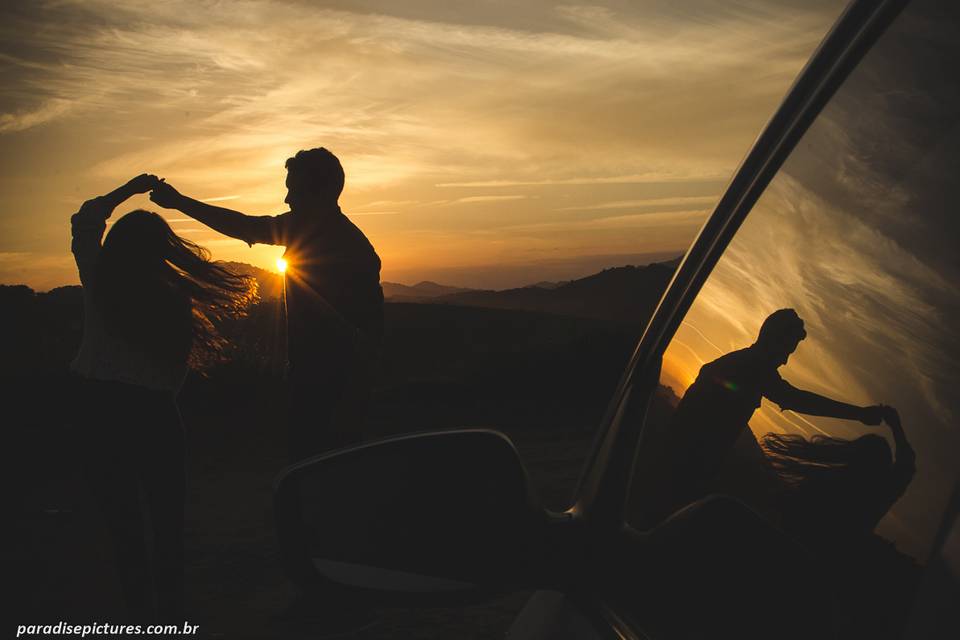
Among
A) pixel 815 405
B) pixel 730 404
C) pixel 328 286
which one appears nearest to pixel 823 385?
pixel 815 405

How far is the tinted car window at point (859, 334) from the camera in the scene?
0.78m

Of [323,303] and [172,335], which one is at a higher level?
[323,303]

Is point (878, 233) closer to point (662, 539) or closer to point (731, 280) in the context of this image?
point (731, 280)

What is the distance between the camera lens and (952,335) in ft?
2.49

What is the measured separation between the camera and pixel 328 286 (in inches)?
187

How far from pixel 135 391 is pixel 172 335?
0.32 meters

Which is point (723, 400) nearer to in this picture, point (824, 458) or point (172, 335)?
point (824, 458)

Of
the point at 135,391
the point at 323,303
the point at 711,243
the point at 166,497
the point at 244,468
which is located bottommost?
the point at 244,468

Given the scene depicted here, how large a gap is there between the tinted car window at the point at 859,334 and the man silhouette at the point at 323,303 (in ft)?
12.1

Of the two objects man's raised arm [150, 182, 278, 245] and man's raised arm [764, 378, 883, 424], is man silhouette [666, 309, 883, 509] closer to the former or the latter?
man's raised arm [764, 378, 883, 424]

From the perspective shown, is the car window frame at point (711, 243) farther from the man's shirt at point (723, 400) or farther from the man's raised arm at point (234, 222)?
the man's raised arm at point (234, 222)

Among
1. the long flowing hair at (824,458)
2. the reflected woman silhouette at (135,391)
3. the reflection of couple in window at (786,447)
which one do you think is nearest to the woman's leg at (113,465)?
the reflected woman silhouette at (135,391)

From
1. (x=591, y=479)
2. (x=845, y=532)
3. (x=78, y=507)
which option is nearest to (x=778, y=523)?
(x=845, y=532)

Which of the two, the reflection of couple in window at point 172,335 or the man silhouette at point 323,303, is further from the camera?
the man silhouette at point 323,303
